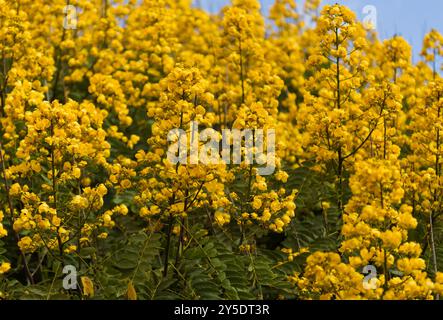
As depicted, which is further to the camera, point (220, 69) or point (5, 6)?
Answer: point (220, 69)

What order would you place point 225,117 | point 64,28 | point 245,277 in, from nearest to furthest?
point 245,277
point 225,117
point 64,28

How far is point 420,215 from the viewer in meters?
7.89

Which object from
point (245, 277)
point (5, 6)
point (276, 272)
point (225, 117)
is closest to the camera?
point (245, 277)

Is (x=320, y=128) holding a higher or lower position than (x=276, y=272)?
higher

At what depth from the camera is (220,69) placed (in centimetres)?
934

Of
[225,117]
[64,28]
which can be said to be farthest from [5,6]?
[225,117]

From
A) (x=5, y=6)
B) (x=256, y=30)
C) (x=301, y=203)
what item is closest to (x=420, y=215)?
(x=301, y=203)

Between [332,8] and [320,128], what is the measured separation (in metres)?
1.10

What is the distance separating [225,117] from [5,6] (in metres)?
2.41

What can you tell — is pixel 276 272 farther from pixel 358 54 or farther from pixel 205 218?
pixel 358 54
